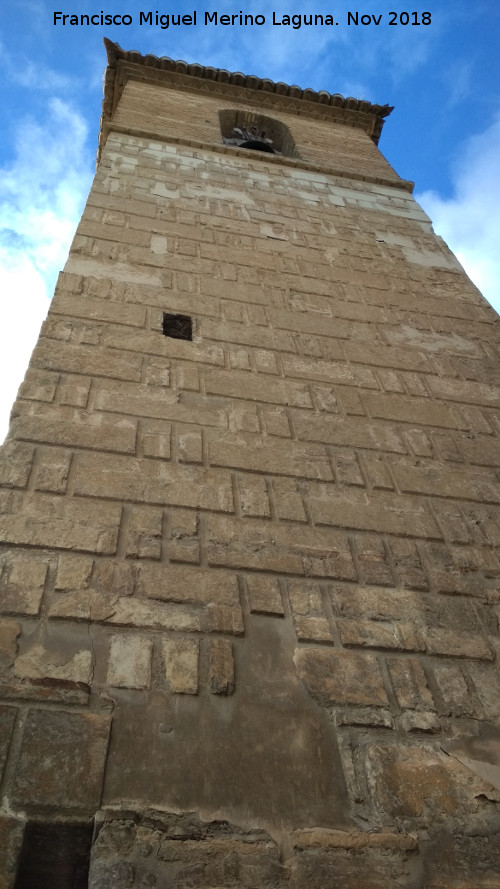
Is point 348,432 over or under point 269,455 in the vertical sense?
over

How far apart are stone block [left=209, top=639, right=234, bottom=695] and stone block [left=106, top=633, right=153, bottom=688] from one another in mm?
188

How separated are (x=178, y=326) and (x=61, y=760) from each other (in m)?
2.18

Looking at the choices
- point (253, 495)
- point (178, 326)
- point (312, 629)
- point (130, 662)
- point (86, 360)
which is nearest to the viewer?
point (130, 662)

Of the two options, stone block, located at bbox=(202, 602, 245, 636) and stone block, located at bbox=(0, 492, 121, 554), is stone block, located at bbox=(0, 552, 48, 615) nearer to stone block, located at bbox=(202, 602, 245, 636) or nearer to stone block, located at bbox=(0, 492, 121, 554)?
stone block, located at bbox=(0, 492, 121, 554)

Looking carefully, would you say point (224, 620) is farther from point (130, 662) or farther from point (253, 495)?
point (253, 495)

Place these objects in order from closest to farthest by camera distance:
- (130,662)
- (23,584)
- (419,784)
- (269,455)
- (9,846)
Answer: (9,846) → (419,784) → (130,662) → (23,584) → (269,455)

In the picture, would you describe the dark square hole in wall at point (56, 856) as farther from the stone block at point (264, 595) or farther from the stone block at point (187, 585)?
the stone block at point (264, 595)

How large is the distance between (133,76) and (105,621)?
8.30 meters

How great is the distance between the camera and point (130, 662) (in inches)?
67.2

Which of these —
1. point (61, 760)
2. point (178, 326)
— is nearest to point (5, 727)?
point (61, 760)

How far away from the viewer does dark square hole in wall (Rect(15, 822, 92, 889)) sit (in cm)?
136

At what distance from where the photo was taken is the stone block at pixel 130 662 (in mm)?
1664

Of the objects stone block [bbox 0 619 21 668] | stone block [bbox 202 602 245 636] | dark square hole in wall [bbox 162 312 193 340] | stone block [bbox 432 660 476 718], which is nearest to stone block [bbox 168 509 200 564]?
stone block [bbox 202 602 245 636]

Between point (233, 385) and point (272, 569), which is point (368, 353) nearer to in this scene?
point (233, 385)
